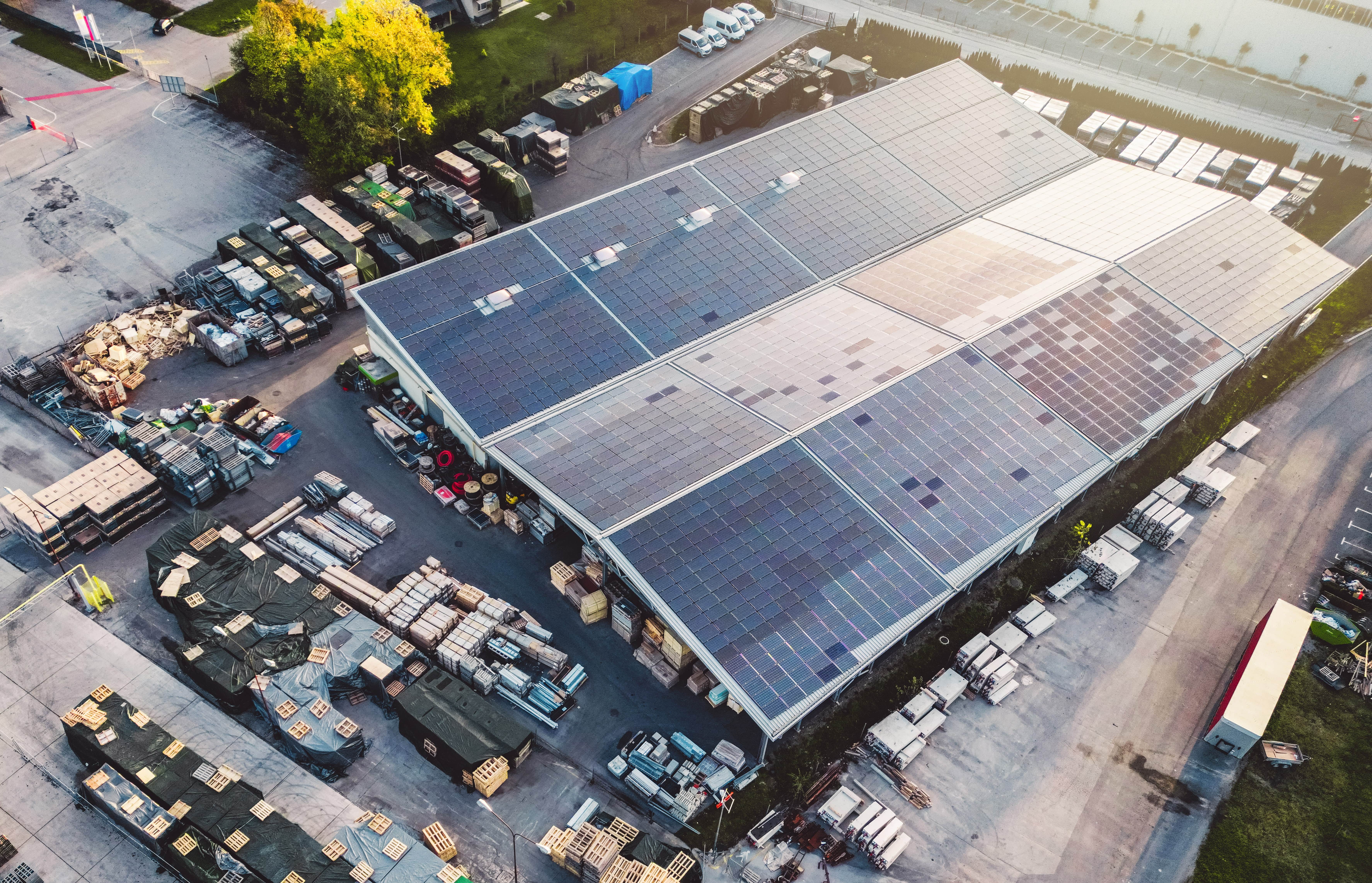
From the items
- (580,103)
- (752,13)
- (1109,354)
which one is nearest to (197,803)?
(1109,354)

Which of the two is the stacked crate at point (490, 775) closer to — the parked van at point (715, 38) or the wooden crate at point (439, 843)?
the wooden crate at point (439, 843)

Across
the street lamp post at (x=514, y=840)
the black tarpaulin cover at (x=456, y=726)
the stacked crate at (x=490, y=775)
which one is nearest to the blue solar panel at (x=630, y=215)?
the black tarpaulin cover at (x=456, y=726)

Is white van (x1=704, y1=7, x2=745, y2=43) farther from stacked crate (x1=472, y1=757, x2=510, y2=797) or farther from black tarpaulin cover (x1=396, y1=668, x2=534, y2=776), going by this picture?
stacked crate (x1=472, y1=757, x2=510, y2=797)

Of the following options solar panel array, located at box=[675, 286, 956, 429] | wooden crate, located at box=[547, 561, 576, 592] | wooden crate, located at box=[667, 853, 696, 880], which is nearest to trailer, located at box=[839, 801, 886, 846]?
wooden crate, located at box=[667, 853, 696, 880]

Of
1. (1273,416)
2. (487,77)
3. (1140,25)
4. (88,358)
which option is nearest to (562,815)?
(88,358)

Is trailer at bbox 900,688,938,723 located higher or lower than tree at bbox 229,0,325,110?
lower

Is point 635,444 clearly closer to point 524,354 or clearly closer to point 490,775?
point 524,354

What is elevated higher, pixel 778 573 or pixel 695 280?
pixel 695 280
